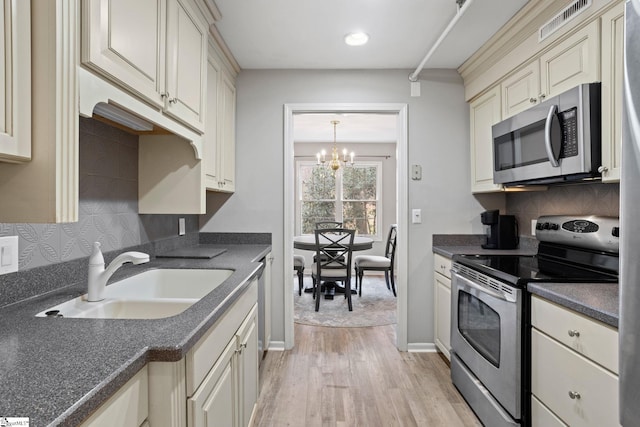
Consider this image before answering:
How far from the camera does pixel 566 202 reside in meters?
2.30

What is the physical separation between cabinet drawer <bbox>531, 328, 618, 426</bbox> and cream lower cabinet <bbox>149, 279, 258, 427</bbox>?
51.1 inches

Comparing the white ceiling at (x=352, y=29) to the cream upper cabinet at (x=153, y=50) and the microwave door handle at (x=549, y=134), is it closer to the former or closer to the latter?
the cream upper cabinet at (x=153, y=50)

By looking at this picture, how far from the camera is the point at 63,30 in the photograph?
2.84ft

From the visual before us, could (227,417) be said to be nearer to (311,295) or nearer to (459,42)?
(459,42)

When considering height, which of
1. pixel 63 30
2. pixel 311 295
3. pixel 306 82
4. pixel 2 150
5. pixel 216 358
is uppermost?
pixel 306 82

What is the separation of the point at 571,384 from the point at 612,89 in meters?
1.25

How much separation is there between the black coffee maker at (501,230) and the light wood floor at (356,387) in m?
1.01

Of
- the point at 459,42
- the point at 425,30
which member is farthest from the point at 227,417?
the point at 459,42

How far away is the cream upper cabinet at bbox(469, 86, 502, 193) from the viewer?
257 cm

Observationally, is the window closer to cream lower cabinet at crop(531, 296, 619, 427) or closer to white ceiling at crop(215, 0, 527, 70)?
white ceiling at crop(215, 0, 527, 70)

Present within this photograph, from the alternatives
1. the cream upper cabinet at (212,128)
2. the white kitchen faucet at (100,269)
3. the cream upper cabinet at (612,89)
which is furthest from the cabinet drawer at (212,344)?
the cream upper cabinet at (612,89)

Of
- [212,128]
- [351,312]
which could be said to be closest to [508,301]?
[212,128]

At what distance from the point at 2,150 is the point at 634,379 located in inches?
59.6

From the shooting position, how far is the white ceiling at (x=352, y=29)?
2037mm
